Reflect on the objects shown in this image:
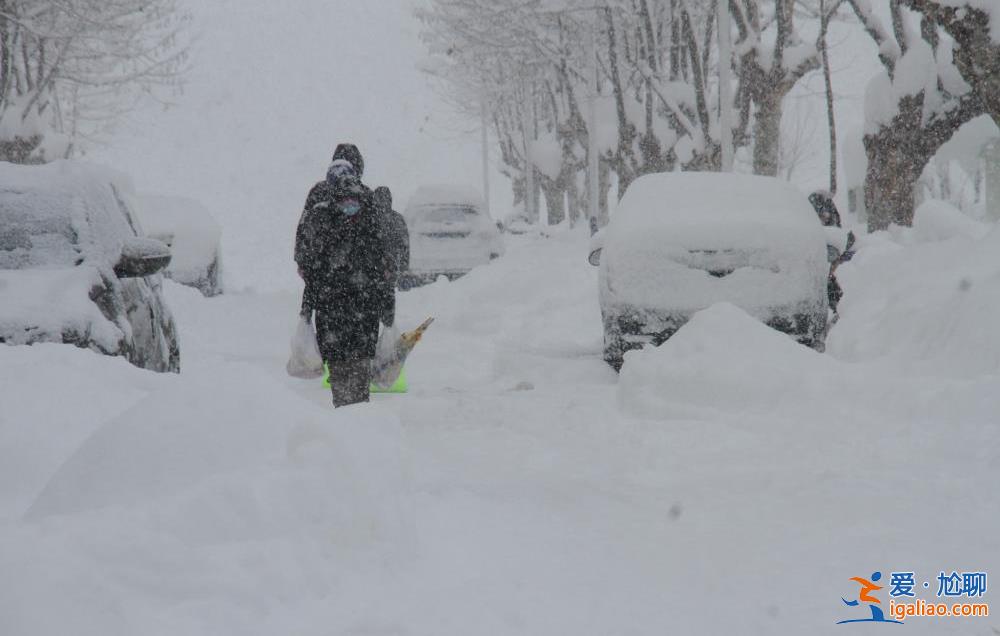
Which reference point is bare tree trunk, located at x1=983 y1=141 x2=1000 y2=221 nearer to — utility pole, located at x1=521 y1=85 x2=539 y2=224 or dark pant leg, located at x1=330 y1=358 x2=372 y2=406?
utility pole, located at x1=521 y1=85 x2=539 y2=224

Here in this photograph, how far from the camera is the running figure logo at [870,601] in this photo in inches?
133

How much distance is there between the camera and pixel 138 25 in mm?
24250

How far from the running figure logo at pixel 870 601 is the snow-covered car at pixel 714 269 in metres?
4.27

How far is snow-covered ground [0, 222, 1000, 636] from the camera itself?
9.80 ft

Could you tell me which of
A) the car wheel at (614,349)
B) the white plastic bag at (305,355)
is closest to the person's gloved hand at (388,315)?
the white plastic bag at (305,355)

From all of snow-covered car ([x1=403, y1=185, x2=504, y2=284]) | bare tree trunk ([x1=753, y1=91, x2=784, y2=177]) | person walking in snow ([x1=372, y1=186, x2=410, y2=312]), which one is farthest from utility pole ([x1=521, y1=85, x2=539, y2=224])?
person walking in snow ([x1=372, y1=186, x2=410, y2=312])

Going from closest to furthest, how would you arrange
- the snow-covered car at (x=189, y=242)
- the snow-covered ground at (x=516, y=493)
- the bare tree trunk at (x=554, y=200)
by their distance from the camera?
the snow-covered ground at (x=516, y=493)
the snow-covered car at (x=189, y=242)
the bare tree trunk at (x=554, y=200)

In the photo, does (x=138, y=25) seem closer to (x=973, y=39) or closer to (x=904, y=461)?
(x=973, y=39)

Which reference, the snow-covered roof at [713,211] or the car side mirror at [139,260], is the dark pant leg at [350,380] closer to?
the car side mirror at [139,260]

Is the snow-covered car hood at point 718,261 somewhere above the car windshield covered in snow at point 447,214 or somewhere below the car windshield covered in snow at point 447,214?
above

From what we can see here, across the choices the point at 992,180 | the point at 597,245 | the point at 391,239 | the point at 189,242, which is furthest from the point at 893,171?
the point at 992,180

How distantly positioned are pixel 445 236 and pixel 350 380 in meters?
12.0

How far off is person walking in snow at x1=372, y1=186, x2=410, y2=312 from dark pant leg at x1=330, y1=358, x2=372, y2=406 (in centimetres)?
32
